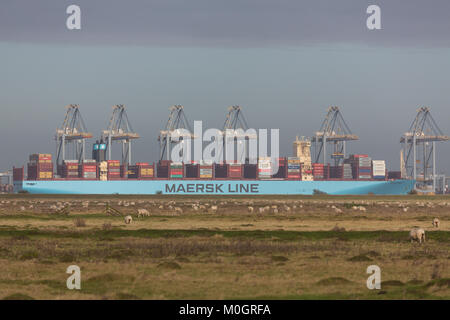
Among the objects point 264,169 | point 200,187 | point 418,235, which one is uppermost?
point 264,169

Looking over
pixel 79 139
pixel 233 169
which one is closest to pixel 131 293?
pixel 233 169

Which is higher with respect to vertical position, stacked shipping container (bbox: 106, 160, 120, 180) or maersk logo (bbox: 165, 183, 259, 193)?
stacked shipping container (bbox: 106, 160, 120, 180)

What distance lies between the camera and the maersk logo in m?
157

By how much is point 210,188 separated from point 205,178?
2665 mm

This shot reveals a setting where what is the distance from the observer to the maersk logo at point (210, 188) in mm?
157125

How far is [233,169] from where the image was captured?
158250 mm

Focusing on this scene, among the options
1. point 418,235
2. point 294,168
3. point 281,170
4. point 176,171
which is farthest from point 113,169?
point 418,235

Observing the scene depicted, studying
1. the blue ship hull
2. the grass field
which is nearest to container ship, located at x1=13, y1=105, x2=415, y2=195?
the blue ship hull

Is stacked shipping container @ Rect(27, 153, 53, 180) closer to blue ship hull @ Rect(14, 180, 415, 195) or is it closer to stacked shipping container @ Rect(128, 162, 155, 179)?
blue ship hull @ Rect(14, 180, 415, 195)

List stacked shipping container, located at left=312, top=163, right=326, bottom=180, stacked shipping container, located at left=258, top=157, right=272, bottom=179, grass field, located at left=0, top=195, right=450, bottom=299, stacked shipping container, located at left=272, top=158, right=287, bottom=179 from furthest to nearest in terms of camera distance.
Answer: stacked shipping container, located at left=312, top=163, right=326, bottom=180 → stacked shipping container, located at left=272, top=158, right=287, bottom=179 → stacked shipping container, located at left=258, top=157, right=272, bottom=179 → grass field, located at left=0, top=195, right=450, bottom=299

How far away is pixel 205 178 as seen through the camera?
156750mm

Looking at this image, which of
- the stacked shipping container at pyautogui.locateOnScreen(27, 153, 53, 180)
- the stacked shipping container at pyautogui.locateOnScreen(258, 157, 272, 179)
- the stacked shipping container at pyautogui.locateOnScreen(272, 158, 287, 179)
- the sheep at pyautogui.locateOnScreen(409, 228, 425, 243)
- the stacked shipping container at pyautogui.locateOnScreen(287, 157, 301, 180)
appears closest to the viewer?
the sheep at pyautogui.locateOnScreen(409, 228, 425, 243)

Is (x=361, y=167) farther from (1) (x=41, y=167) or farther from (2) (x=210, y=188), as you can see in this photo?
(1) (x=41, y=167)
